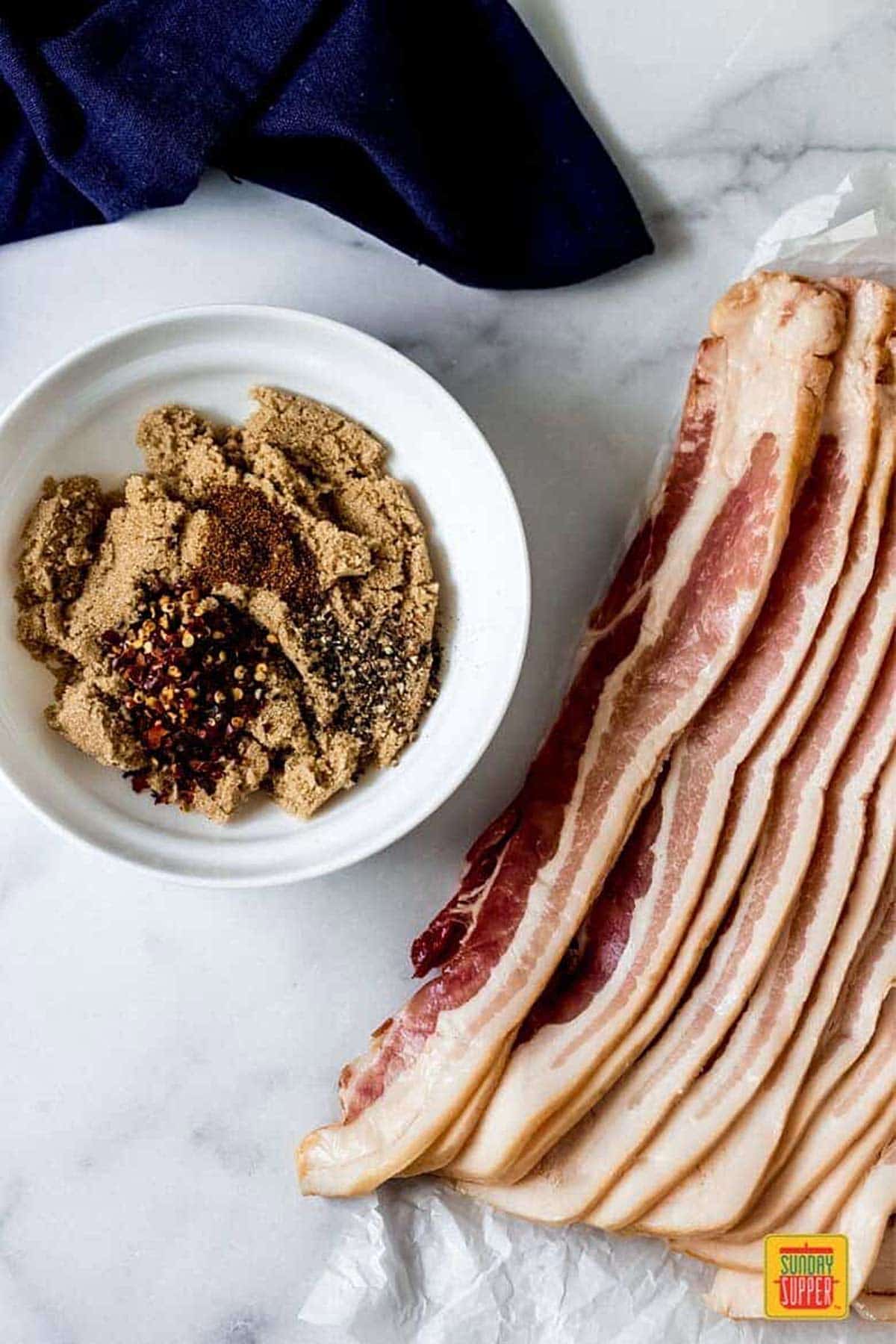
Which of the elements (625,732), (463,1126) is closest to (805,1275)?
(463,1126)

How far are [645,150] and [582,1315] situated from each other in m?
2.01

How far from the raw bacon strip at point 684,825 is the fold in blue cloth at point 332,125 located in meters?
0.46

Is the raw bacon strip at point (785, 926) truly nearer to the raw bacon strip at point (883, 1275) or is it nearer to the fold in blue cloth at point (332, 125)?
the raw bacon strip at point (883, 1275)

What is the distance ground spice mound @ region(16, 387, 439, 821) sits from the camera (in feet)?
6.08

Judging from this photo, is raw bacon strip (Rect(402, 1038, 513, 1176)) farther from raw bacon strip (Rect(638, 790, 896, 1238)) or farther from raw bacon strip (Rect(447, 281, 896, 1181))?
raw bacon strip (Rect(638, 790, 896, 1238))

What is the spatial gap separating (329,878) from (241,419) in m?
0.79

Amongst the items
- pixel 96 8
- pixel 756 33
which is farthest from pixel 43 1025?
pixel 756 33

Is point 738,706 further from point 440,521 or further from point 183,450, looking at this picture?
point 183,450

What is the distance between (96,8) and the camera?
6.63ft

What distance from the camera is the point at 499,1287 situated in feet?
6.99

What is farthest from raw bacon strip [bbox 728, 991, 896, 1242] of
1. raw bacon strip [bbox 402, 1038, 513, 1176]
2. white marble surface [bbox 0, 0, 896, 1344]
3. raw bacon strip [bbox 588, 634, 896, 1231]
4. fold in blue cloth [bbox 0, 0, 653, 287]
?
fold in blue cloth [bbox 0, 0, 653, 287]

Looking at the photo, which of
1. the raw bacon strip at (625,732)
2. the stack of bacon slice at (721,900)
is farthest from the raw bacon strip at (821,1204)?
the raw bacon strip at (625,732)

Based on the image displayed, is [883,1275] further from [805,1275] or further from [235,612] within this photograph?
[235,612]

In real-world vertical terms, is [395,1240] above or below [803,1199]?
above
